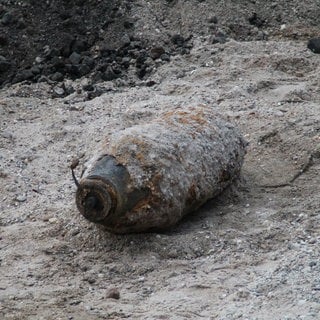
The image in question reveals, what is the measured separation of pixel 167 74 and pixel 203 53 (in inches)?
17.5

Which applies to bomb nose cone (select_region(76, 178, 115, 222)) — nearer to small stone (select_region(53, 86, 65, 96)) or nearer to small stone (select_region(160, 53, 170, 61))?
small stone (select_region(53, 86, 65, 96))

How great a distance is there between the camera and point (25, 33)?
822 cm

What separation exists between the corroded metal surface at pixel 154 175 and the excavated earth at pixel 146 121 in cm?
16

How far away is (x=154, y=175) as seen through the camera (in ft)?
15.8

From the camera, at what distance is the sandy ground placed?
436 cm

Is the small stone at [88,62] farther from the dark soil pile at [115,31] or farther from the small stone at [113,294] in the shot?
the small stone at [113,294]

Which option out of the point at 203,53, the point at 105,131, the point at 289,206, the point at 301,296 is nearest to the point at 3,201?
the point at 105,131

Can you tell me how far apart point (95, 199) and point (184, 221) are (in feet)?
2.17

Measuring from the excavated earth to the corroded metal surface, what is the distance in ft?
0.52

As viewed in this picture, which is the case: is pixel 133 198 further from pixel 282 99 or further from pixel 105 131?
pixel 282 99

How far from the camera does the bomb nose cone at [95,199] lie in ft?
15.4

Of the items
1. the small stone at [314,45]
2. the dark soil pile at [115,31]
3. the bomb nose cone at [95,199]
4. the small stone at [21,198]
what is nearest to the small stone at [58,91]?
the dark soil pile at [115,31]

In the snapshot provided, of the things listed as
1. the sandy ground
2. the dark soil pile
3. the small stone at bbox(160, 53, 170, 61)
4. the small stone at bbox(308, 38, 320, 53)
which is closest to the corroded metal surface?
the sandy ground

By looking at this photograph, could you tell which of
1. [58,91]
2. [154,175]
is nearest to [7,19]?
[58,91]
